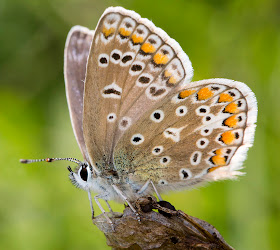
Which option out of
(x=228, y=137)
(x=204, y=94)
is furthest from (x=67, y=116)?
(x=228, y=137)

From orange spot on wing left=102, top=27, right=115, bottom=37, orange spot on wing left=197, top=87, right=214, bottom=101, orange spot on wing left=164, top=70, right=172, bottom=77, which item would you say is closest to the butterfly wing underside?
orange spot on wing left=102, top=27, right=115, bottom=37

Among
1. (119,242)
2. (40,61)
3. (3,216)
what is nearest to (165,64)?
(119,242)

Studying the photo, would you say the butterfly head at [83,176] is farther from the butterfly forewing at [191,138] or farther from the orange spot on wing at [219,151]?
the orange spot on wing at [219,151]

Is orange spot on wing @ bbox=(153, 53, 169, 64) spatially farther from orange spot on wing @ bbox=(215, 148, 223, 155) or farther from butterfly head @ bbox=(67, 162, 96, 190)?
butterfly head @ bbox=(67, 162, 96, 190)

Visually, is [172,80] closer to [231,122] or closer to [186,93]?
[186,93]

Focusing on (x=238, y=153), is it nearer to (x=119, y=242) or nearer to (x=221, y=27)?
(x=119, y=242)

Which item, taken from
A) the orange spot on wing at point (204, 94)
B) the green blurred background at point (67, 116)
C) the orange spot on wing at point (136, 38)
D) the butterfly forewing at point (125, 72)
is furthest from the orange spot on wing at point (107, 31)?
the green blurred background at point (67, 116)
